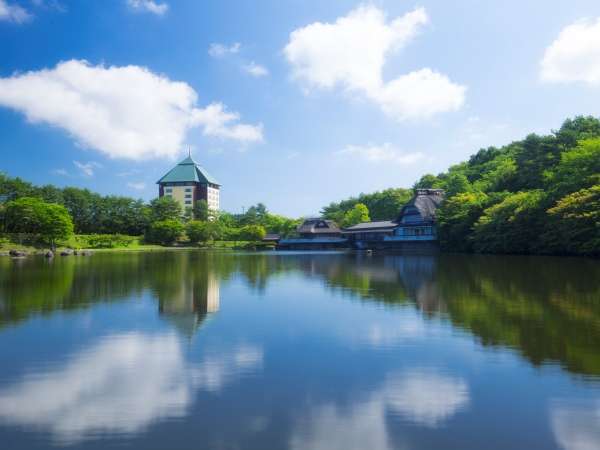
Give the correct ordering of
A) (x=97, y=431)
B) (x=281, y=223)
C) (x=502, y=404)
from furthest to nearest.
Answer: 1. (x=281, y=223)
2. (x=502, y=404)
3. (x=97, y=431)

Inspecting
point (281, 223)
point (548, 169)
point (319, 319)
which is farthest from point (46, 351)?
point (281, 223)

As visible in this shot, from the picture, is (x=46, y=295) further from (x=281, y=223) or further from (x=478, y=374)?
(x=281, y=223)

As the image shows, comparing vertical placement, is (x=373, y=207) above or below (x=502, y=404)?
above

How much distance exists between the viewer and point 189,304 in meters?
11.2

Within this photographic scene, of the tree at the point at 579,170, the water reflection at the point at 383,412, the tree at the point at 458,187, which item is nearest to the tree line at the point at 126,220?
the tree at the point at 458,187

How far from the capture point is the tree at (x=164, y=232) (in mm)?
59062

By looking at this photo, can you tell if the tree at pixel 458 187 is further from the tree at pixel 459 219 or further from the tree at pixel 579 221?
the tree at pixel 579 221

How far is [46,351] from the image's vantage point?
6.81 m

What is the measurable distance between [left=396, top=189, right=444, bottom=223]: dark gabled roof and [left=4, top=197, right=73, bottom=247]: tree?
35.2 meters

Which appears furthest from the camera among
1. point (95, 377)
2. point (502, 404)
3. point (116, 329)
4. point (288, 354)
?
point (116, 329)

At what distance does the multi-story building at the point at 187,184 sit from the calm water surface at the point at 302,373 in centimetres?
8689

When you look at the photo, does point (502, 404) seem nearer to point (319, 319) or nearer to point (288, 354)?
point (288, 354)

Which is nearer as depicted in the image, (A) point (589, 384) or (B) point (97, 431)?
(B) point (97, 431)

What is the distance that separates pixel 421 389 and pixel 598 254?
87.5 feet
